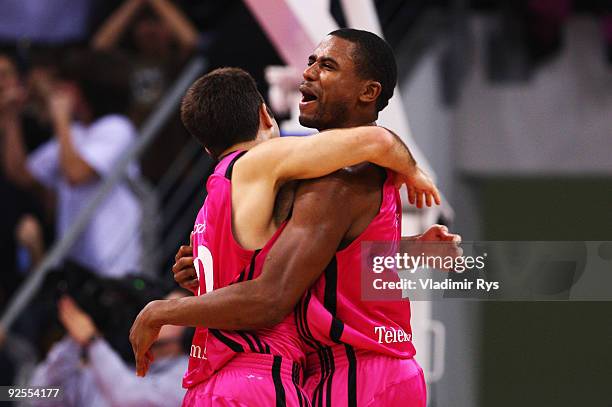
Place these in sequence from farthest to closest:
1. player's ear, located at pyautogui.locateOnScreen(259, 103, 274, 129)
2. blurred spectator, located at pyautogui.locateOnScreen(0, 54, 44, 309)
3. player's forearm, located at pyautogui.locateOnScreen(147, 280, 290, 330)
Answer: blurred spectator, located at pyautogui.locateOnScreen(0, 54, 44, 309) → player's ear, located at pyautogui.locateOnScreen(259, 103, 274, 129) → player's forearm, located at pyautogui.locateOnScreen(147, 280, 290, 330)

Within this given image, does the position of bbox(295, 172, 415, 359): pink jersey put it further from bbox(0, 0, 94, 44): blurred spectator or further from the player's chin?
bbox(0, 0, 94, 44): blurred spectator

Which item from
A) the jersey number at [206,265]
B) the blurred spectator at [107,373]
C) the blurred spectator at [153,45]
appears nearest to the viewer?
the jersey number at [206,265]

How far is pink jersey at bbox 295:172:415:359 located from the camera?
9.73 ft

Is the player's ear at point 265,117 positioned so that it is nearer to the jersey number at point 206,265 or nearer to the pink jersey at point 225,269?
the pink jersey at point 225,269

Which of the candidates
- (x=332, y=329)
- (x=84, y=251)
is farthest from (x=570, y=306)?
(x=84, y=251)

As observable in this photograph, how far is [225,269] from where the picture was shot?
3.00m

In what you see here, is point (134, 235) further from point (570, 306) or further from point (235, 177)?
point (235, 177)

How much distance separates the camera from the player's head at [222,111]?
3086mm

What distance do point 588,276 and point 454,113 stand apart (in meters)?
2.75

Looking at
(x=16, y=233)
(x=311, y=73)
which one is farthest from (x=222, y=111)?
(x=16, y=233)

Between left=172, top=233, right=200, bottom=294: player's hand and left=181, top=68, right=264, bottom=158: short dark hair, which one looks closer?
left=181, top=68, right=264, bottom=158: short dark hair

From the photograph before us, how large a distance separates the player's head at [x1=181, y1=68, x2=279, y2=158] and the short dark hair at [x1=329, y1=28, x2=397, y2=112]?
311 mm

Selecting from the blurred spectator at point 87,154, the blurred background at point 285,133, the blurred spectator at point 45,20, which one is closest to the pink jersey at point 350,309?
the blurred background at point 285,133

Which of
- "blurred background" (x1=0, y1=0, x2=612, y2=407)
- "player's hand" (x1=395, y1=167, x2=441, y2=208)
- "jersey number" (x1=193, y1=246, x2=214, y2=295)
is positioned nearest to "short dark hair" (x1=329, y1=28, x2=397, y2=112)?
"player's hand" (x1=395, y1=167, x2=441, y2=208)
